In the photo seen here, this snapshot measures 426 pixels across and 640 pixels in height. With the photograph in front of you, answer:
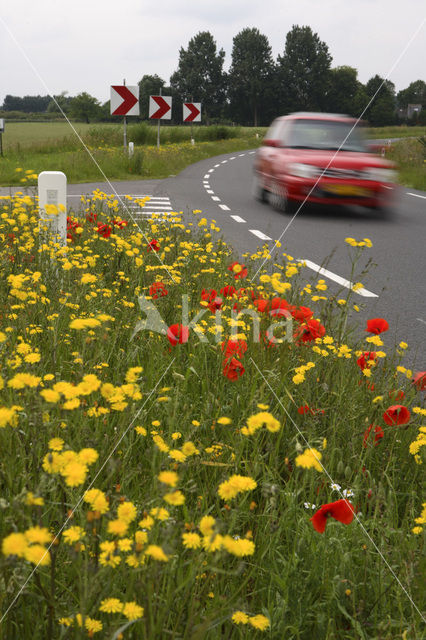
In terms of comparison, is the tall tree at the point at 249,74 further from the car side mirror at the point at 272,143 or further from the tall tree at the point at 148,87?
the tall tree at the point at 148,87

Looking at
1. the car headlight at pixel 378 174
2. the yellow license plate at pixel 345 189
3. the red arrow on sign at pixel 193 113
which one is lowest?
the yellow license plate at pixel 345 189

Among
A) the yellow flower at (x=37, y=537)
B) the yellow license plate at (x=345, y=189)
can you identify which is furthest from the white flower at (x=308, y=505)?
the yellow license plate at (x=345, y=189)

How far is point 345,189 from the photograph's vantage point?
32.3ft

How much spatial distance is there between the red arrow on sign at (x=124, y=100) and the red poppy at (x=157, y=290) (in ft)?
33.2

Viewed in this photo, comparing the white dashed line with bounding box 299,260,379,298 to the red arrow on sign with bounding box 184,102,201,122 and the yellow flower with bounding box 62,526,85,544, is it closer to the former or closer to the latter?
the yellow flower with bounding box 62,526,85,544

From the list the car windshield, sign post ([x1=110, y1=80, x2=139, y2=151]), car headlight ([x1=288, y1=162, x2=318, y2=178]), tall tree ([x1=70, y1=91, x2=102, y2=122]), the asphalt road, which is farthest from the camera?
tall tree ([x1=70, y1=91, x2=102, y2=122])

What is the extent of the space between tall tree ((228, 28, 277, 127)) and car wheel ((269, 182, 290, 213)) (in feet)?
3.73

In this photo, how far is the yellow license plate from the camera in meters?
9.85

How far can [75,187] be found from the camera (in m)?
14.7

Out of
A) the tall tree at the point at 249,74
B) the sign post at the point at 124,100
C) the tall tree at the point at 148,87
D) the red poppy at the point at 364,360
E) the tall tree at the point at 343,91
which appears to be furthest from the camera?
the tall tree at the point at 148,87

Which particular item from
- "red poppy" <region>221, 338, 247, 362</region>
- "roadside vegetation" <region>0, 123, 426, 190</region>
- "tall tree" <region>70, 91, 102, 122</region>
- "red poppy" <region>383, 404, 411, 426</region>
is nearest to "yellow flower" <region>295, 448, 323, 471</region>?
"red poppy" <region>383, 404, 411, 426</region>

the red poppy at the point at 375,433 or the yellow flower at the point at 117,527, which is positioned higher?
the yellow flower at the point at 117,527

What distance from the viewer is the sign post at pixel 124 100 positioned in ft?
41.3

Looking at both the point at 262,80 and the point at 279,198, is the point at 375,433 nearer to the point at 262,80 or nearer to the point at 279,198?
the point at 262,80
